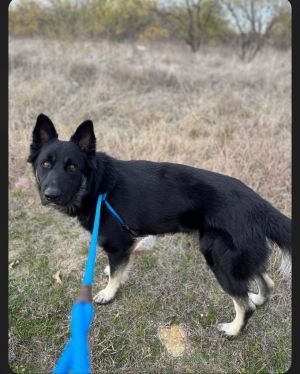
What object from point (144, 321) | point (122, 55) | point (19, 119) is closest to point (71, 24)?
point (122, 55)

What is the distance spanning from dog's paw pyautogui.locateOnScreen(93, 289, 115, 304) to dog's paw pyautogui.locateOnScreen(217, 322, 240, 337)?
43.9 inches

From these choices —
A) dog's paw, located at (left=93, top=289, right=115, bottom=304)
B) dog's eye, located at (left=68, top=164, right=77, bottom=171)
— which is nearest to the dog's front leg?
dog's paw, located at (left=93, top=289, right=115, bottom=304)

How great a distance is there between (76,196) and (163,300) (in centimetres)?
140

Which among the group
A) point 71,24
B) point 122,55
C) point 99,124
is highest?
point 71,24

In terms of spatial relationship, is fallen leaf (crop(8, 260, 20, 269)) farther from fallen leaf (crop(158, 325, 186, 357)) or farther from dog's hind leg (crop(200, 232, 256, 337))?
dog's hind leg (crop(200, 232, 256, 337))

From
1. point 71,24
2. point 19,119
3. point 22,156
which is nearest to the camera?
point 22,156

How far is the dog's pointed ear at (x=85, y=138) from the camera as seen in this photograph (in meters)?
2.99

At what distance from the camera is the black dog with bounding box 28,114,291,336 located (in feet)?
9.25

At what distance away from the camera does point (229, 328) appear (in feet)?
9.85

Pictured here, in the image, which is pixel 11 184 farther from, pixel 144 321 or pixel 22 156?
pixel 144 321

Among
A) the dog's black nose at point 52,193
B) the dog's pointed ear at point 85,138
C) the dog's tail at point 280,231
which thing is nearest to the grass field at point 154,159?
the dog's tail at point 280,231

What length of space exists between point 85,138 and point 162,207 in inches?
38.8

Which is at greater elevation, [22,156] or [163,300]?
[22,156]

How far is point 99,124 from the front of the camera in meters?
6.98
